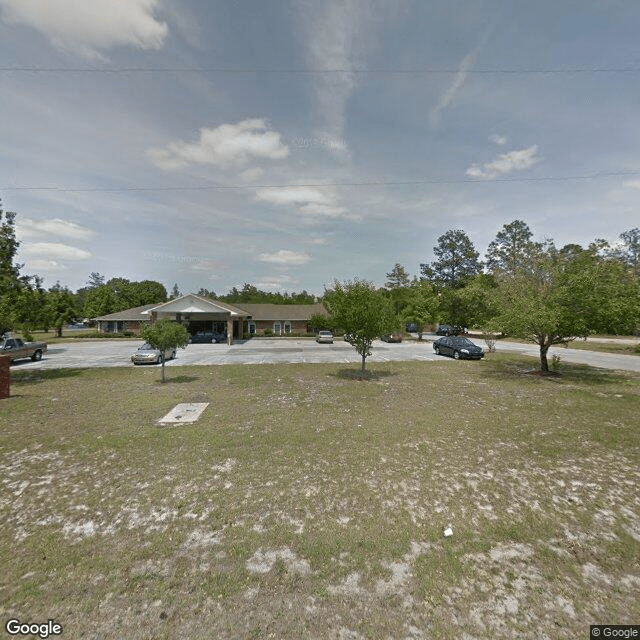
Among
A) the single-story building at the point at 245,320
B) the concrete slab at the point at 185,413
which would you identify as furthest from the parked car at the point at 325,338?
the concrete slab at the point at 185,413

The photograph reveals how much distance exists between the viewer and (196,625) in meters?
2.98

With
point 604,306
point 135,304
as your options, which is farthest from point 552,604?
point 135,304

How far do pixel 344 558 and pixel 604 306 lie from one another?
16.2 meters

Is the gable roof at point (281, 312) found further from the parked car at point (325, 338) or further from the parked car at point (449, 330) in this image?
the parked car at point (449, 330)

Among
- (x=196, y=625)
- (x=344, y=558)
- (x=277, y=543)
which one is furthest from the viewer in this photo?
(x=277, y=543)

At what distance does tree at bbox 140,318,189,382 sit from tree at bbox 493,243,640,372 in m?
15.3

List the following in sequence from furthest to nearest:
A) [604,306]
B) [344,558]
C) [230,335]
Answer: [230,335], [604,306], [344,558]

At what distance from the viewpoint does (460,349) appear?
23.2m

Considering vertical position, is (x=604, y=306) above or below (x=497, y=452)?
above

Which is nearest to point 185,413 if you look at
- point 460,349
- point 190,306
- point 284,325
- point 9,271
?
point 9,271

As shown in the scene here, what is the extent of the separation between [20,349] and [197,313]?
14.7 meters

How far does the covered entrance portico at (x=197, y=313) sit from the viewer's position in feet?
102

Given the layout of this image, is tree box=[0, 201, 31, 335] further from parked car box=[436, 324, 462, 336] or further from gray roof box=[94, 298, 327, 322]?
parked car box=[436, 324, 462, 336]

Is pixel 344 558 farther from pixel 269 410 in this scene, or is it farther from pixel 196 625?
pixel 269 410
